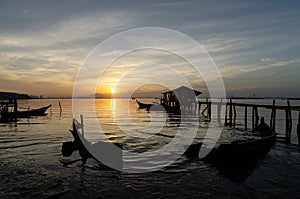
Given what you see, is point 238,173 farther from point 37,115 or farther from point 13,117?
point 37,115

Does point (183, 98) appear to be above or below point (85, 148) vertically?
above

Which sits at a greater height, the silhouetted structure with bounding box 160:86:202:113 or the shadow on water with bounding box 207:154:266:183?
the silhouetted structure with bounding box 160:86:202:113

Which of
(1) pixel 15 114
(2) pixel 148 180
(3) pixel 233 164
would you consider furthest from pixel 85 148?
(1) pixel 15 114

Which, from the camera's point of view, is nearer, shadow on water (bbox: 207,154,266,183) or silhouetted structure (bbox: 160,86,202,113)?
shadow on water (bbox: 207,154,266,183)

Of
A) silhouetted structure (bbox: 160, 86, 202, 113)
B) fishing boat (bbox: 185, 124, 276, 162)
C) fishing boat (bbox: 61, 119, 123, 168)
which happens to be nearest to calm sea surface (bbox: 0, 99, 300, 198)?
fishing boat (bbox: 61, 119, 123, 168)

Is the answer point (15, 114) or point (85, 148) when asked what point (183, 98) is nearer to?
point (15, 114)

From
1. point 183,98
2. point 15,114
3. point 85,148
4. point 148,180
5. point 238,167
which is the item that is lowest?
point 148,180

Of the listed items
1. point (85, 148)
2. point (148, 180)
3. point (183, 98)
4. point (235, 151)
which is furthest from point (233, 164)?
point (183, 98)

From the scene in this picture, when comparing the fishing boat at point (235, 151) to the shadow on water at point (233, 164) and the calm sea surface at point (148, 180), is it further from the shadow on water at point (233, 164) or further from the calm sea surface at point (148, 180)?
the calm sea surface at point (148, 180)

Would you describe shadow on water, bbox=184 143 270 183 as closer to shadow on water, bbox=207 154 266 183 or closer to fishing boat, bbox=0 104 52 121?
shadow on water, bbox=207 154 266 183

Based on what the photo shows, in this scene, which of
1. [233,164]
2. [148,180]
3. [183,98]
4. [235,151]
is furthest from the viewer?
[183,98]

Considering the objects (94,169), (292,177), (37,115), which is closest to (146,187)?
(94,169)

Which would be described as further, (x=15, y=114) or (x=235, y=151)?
(x=15, y=114)

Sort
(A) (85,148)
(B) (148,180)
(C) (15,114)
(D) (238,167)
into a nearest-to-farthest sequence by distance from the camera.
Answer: (B) (148,180)
(D) (238,167)
(A) (85,148)
(C) (15,114)
